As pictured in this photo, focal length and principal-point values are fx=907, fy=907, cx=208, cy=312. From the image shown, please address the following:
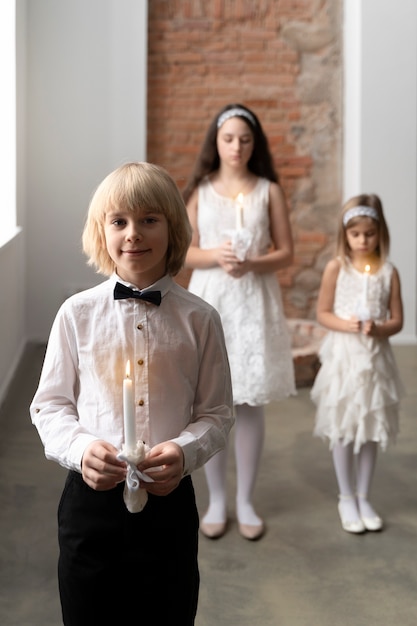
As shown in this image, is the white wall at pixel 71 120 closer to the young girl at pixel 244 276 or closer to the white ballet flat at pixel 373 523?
the young girl at pixel 244 276

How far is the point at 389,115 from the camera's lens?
613 centimetres

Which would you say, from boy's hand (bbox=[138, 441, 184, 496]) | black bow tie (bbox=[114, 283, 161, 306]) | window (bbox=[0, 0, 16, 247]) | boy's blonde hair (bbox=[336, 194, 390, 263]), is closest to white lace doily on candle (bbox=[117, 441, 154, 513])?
boy's hand (bbox=[138, 441, 184, 496])

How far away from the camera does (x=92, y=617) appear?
5.62ft

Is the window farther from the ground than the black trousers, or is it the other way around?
the window

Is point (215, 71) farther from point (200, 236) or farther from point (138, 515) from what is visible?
point (138, 515)

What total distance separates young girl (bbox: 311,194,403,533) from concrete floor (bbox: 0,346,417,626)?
17cm

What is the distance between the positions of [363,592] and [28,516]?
125 cm

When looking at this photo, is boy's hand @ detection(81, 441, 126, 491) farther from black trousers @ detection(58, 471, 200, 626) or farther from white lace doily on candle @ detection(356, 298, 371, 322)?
white lace doily on candle @ detection(356, 298, 371, 322)

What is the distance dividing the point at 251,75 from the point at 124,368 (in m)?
5.05

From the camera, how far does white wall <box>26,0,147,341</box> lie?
607 cm

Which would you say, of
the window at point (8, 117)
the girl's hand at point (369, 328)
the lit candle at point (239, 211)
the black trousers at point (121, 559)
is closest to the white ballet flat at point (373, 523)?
the girl's hand at point (369, 328)

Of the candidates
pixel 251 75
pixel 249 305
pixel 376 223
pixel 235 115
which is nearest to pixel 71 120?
pixel 251 75

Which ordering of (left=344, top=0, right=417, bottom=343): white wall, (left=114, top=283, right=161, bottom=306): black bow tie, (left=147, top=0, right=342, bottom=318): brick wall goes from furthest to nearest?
1. (left=147, top=0, right=342, bottom=318): brick wall
2. (left=344, top=0, right=417, bottom=343): white wall
3. (left=114, top=283, right=161, bottom=306): black bow tie

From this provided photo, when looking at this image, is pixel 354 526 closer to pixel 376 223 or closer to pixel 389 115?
pixel 376 223
